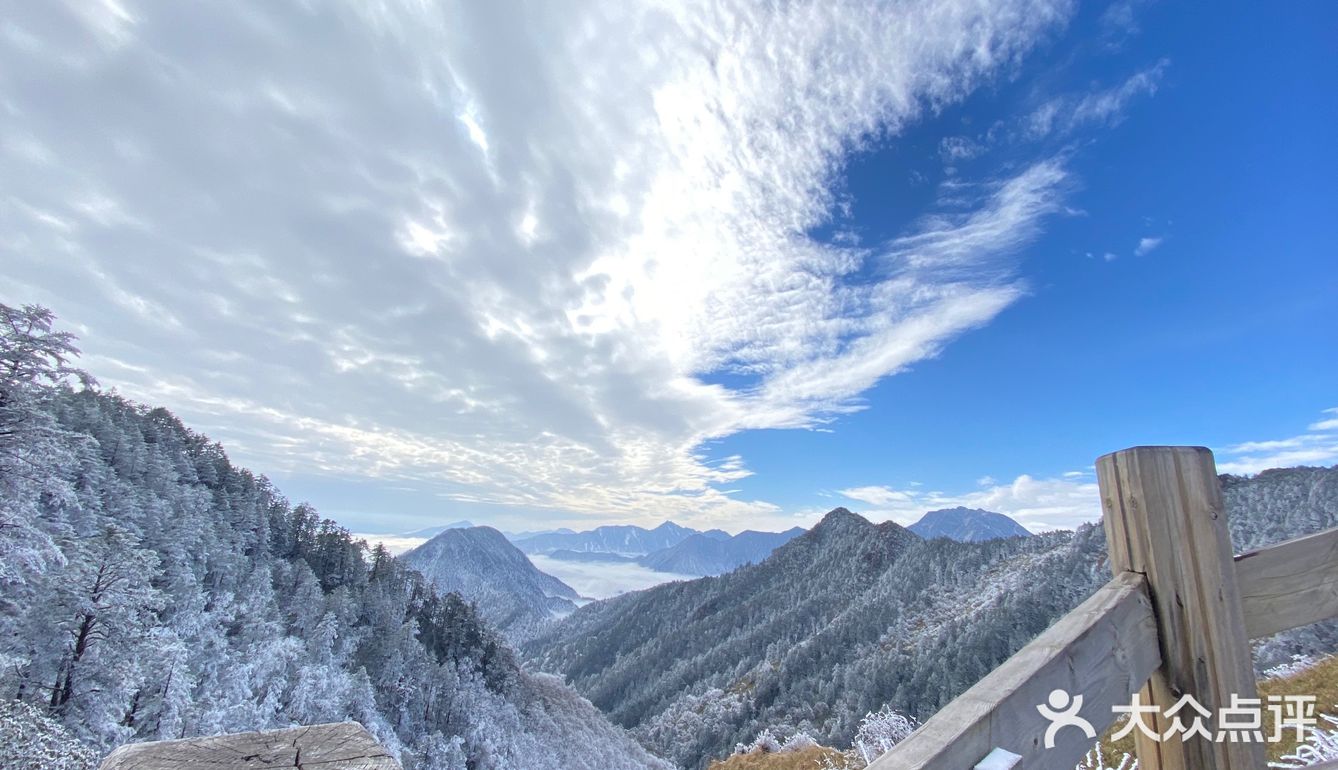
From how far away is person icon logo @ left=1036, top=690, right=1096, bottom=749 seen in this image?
1603 mm

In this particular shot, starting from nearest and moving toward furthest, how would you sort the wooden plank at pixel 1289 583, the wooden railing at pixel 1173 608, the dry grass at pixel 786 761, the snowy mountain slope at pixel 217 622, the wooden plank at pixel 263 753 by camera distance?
the wooden plank at pixel 263 753 → the wooden railing at pixel 1173 608 → the wooden plank at pixel 1289 583 → the dry grass at pixel 786 761 → the snowy mountain slope at pixel 217 622

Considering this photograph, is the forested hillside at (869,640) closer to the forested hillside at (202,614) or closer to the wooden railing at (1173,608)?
the forested hillside at (202,614)

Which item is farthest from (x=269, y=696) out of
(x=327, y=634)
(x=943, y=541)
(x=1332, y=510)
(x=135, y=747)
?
(x=943, y=541)

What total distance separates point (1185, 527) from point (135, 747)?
3.16 m

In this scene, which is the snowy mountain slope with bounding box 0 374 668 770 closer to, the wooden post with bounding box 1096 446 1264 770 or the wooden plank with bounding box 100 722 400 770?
the wooden plank with bounding box 100 722 400 770

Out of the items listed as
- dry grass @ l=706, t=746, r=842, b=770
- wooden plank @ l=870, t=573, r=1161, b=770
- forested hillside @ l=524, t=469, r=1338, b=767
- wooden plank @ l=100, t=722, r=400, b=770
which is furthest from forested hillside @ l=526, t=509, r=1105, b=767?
wooden plank @ l=100, t=722, r=400, b=770

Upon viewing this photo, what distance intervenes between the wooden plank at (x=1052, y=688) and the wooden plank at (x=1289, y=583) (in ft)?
1.53

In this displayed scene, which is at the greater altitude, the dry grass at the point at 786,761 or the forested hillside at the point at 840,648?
the dry grass at the point at 786,761

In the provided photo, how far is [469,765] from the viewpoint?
5503 cm

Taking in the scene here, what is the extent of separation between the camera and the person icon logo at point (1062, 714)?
1603mm

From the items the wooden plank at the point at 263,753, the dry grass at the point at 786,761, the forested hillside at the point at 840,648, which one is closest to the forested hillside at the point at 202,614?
the dry grass at the point at 786,761

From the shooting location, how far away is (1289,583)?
2193mm

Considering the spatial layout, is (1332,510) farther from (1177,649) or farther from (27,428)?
(27,428)
